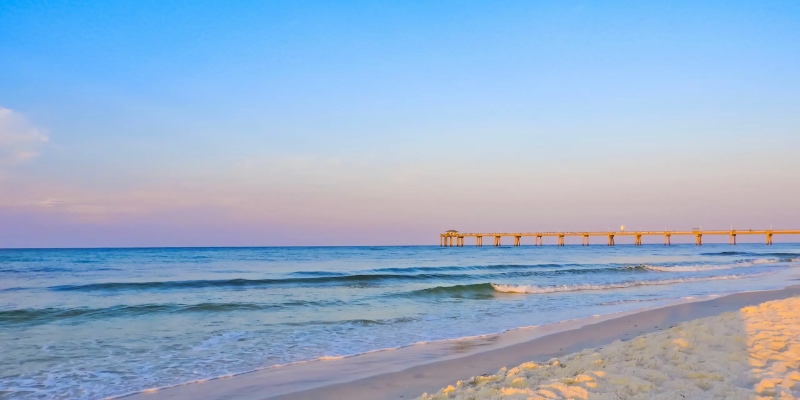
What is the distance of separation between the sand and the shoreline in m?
0.98

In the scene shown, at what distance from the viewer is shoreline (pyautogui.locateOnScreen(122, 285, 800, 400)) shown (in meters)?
6.47

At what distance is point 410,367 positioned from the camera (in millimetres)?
7617

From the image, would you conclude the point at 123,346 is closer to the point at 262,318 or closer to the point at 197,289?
the point at 262,318

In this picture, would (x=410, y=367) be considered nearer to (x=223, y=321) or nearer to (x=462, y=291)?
(x=223, y=321)

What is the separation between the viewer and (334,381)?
6.98 m

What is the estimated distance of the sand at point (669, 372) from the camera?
4793 millimetres

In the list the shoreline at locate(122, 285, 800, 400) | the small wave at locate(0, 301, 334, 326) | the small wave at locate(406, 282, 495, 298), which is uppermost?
the shoreline at locate(122, 285, 800, 400)

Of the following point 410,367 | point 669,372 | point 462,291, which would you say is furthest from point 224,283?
point 669,372

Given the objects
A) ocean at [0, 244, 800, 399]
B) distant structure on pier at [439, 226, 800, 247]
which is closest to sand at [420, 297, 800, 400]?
ocean at [0, 244, 800, 399]

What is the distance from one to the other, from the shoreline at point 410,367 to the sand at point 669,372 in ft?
3.20

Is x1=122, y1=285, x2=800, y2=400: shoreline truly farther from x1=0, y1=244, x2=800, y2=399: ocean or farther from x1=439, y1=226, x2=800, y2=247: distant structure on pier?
x1=439, y1=226, x2=800, y2=247: distant structure on pier

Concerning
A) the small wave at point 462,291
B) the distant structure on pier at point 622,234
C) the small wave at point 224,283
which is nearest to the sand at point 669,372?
the small wave at point 462,291

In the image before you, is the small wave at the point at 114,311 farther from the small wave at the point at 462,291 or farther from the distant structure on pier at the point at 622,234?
the distant structure on pier at the point at 622,234

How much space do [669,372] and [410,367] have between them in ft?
11.2
